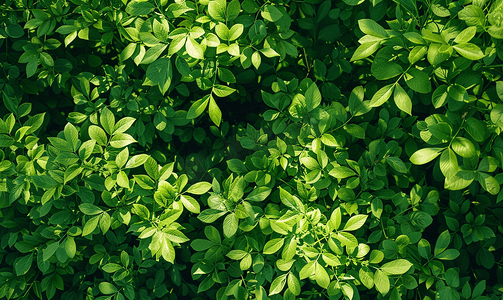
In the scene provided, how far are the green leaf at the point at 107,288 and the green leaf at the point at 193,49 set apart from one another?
3.54 ft

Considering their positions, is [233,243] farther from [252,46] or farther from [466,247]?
[466,247]

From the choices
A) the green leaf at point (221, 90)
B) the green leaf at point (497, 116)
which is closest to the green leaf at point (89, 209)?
the green leaf at point (221, 90)

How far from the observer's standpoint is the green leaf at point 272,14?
1.33m

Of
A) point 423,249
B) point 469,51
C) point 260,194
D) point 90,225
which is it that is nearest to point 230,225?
point 260,194

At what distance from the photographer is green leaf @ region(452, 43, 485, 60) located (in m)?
1.14

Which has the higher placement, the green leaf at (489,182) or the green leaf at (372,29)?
the green leaf at (372,29)

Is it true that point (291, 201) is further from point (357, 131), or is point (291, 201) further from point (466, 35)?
point (466, 35)

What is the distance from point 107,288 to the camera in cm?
162

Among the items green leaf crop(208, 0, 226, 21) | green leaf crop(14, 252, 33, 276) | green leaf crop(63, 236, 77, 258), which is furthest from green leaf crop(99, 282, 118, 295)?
green leaf crop(208, 0, 226, 21)

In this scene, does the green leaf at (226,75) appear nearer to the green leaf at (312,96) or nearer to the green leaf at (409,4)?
the green leaf at (312,96)

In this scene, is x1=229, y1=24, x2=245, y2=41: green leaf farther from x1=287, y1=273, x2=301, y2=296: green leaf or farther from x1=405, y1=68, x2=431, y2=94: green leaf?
x1=287, y1=273, x2=301, y2=296: green leaf

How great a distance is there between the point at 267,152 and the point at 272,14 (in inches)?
22.0

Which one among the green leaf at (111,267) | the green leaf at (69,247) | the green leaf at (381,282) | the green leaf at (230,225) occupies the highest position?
the green leaf at (230,225)

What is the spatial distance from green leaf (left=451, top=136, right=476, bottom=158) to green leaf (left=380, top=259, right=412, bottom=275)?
452mm
